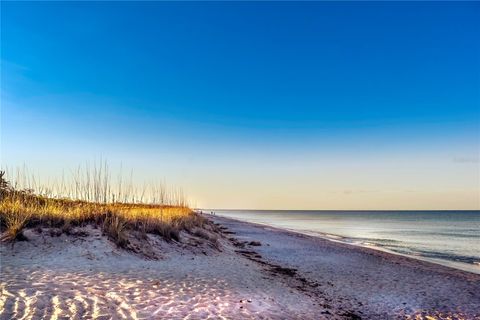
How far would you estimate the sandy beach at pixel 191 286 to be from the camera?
5.83 m

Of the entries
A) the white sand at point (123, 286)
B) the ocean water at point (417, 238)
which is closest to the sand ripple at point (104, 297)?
the white sand at point (123, 286)

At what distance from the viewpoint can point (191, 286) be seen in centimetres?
760

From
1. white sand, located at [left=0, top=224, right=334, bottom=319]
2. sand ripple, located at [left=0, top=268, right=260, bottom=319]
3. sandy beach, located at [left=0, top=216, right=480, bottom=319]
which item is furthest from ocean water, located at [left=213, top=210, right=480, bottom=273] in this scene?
sand ripple, located at [left=0, top=268, right=260, bottom=319]

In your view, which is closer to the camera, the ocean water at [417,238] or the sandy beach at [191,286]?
the sandy beach at [191,286]

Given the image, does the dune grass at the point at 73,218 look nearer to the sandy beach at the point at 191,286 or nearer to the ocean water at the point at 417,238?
the sandy beach at the point at 191,286

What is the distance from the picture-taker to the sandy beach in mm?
5828

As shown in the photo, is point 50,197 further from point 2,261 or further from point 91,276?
point 91,276

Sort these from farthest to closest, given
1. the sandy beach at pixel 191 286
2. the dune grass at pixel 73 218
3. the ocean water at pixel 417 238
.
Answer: the ocean water at pixel 417 238 → the dune grass at pixel 73 218 → the sandy beach at pixel 191 286

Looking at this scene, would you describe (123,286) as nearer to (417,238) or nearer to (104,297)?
(104,297)

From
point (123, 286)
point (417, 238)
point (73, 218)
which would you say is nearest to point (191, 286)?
point (123, 286)

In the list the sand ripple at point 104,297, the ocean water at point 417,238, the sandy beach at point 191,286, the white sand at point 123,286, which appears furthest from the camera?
the ocean water at point 417,238

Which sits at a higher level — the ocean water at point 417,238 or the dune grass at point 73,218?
the dune grass at point 73,218

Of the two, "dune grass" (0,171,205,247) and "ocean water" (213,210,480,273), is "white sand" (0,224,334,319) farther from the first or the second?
"ocean water" (213,210,480,273)

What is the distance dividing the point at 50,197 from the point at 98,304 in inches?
376
